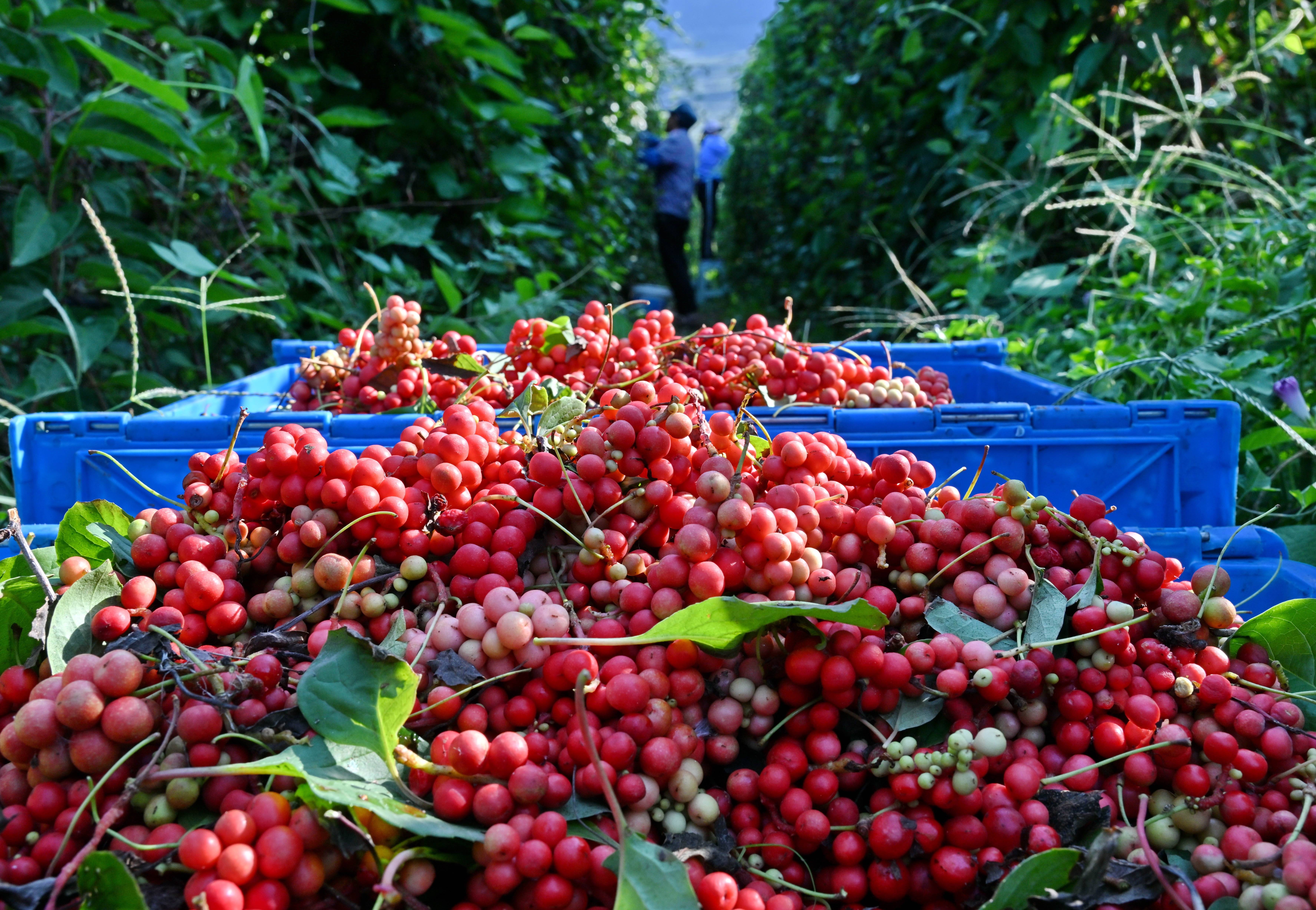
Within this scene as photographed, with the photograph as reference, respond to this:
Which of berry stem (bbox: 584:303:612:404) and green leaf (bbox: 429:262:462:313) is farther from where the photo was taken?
green leaf (bbox: 429:262:462:313)

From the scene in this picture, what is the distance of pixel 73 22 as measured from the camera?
2.23m

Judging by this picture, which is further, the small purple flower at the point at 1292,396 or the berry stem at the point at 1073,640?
the small purple flower at the point at 1292,396

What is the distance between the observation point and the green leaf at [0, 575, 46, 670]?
0.95 m

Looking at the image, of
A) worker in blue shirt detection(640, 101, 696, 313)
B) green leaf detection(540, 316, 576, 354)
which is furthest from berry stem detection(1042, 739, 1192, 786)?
worker in blue shirt detection(640, 101, 696, 313)

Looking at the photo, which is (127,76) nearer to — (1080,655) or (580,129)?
(1080,655)

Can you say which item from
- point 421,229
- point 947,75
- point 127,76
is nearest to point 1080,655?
point 127,76

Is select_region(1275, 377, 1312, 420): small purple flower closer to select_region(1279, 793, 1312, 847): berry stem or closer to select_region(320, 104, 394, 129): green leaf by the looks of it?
select_region(1279, 793, 1312, 847): berry stem

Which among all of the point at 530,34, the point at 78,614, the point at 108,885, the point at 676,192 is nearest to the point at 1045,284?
the point at 530,34

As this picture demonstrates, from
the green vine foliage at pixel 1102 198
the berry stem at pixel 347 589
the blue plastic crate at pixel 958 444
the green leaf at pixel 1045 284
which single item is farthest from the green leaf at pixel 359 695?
the green leaf at pixel 1045 284

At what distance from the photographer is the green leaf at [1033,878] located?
2.42 feet

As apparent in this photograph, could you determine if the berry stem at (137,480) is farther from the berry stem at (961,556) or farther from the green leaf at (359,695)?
the berry stem at (961,556)

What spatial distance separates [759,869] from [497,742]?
27cm

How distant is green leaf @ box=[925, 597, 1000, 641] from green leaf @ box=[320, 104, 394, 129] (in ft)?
9.93

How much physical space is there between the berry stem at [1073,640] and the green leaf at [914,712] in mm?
87
